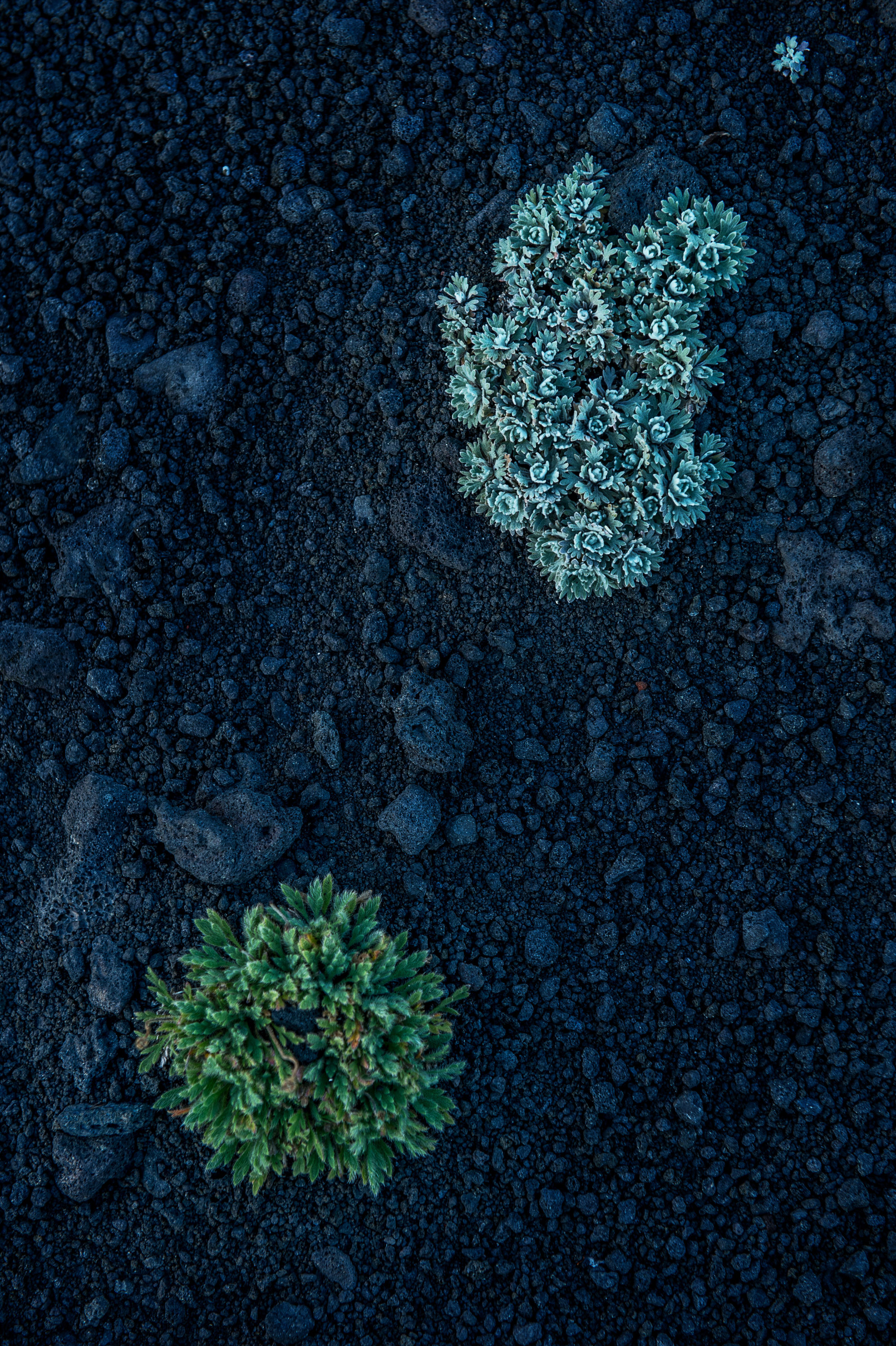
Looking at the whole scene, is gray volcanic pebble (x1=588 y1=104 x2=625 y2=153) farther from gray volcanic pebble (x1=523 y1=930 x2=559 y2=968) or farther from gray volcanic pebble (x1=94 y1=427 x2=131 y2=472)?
gray volcanic pebble (x1=523 y1=930 x2=559 y2=968)

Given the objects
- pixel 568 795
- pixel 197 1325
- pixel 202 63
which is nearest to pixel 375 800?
pixel 568 795

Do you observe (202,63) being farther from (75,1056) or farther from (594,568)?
(75,1056)

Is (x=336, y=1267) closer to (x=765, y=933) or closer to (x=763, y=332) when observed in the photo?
(x=765, y=933)

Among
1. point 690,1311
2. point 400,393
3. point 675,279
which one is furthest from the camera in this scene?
point 400,393

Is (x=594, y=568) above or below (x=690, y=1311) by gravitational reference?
above

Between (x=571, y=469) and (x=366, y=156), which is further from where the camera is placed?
(x=366, y=156)
